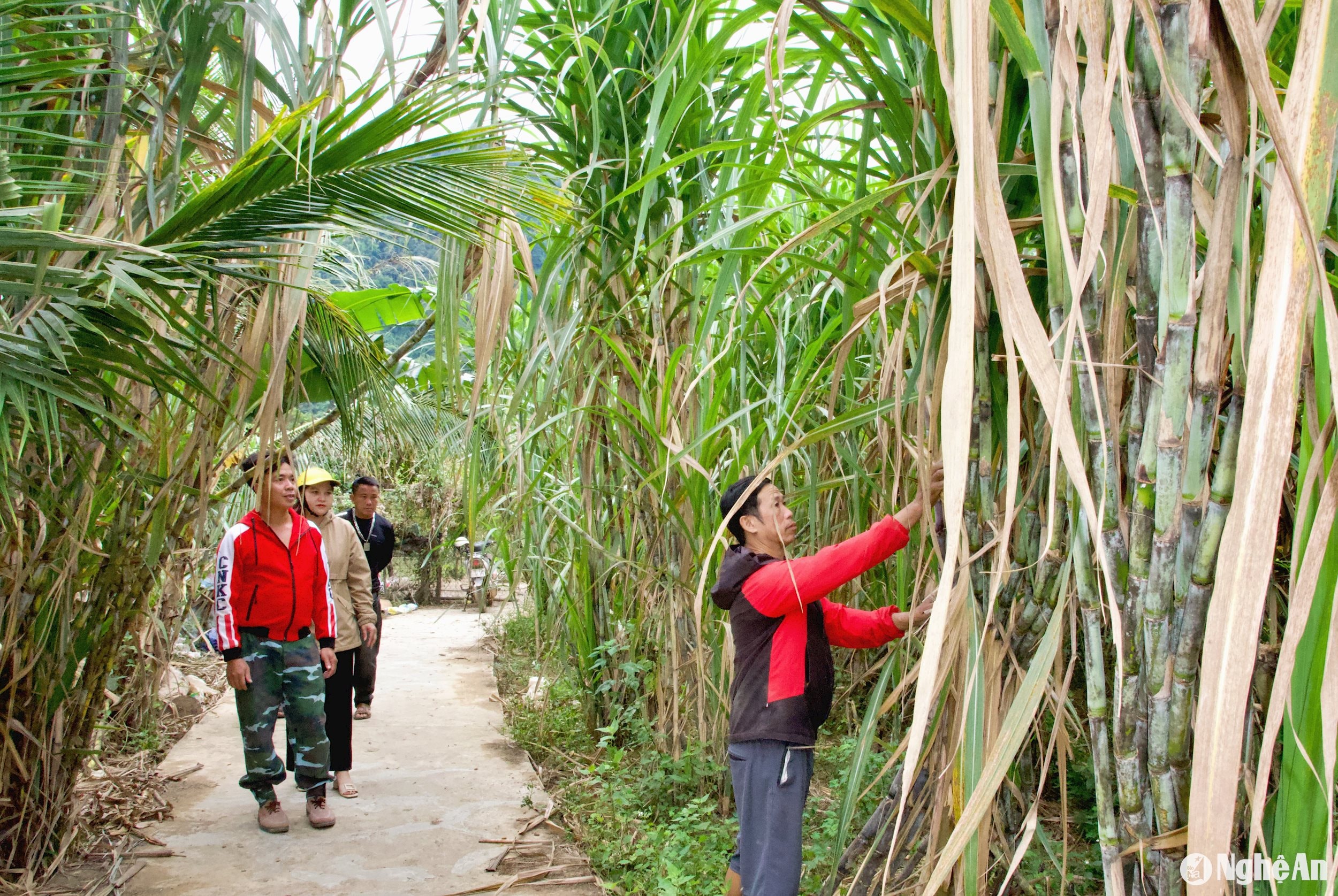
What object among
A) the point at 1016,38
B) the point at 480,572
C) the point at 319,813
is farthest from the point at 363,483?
the point at 480,572

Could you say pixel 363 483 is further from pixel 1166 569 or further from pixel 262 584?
pixel 1166 569

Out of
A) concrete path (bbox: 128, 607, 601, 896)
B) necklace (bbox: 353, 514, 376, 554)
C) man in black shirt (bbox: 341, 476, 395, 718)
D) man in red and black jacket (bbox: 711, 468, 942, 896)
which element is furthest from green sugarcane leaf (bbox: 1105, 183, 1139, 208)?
necklace (bbox: 353, 514, 376, 554)

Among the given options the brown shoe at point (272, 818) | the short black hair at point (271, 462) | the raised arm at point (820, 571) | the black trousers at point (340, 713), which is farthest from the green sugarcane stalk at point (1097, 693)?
the black trousers at point (340, 713)

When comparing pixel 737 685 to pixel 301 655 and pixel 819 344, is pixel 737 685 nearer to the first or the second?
pixel 819 344

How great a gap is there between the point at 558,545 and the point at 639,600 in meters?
1.01

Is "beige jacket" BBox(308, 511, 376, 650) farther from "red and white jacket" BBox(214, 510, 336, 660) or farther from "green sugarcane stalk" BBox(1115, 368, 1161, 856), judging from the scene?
"green sugarcane stalk" BBox(1115, 368, 1161, 856)

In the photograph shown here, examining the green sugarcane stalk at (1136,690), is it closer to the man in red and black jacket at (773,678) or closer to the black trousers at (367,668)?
the man in red and black jacket at (773,678)

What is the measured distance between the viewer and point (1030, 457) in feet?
3.75

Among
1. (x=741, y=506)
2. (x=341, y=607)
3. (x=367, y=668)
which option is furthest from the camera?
(x=367, y=668)

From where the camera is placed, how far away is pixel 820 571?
6.34 feet

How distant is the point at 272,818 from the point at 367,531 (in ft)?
5.74

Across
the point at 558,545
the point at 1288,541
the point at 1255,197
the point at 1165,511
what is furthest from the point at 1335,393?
the point at 558,545

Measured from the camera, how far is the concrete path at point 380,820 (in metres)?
2.89

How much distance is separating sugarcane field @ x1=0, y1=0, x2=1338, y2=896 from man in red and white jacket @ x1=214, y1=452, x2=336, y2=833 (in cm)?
2
